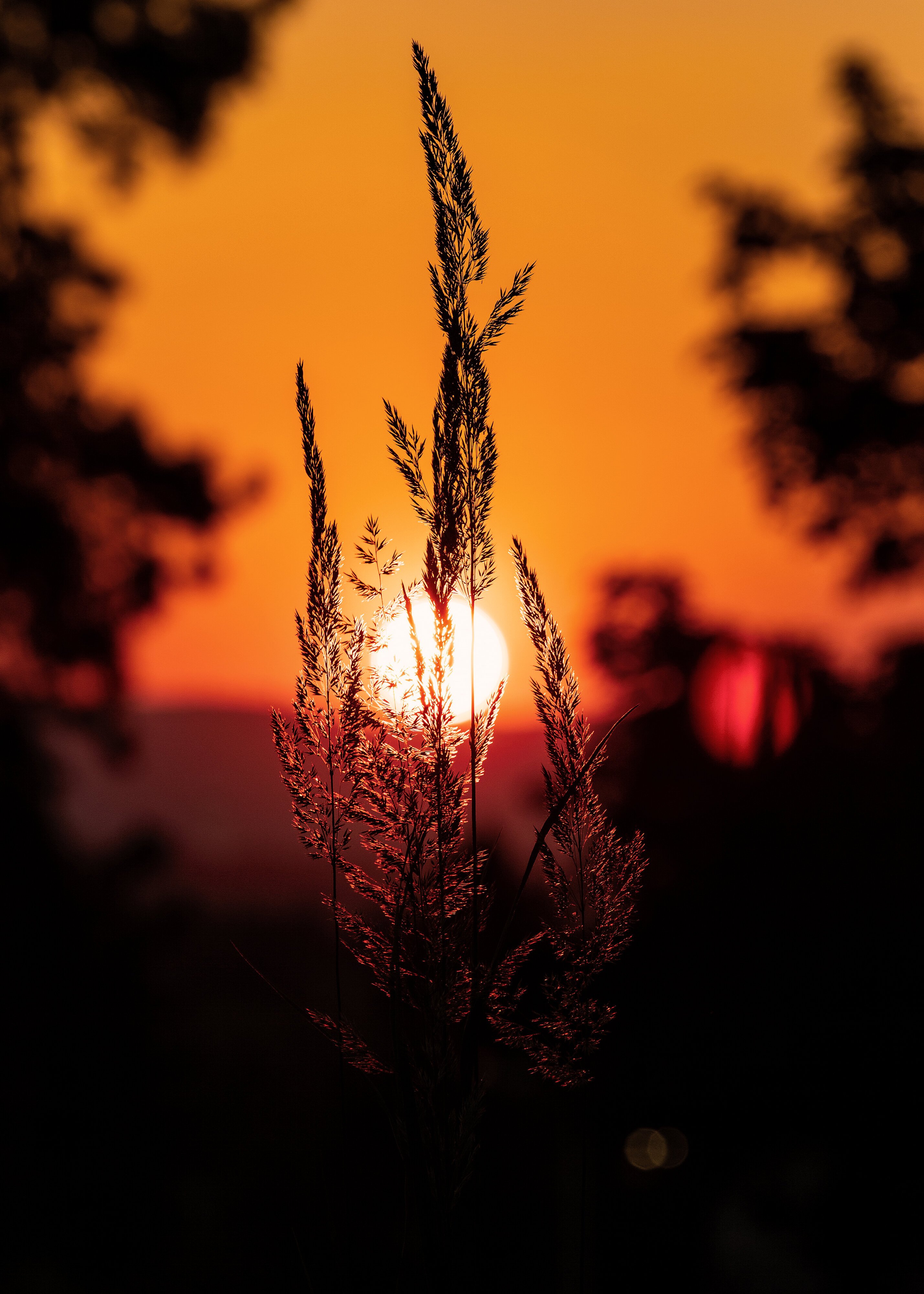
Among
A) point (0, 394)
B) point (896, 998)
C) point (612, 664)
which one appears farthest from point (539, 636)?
point (0, 394)

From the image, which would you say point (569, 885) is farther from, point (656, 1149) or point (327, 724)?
point (656, 1149)

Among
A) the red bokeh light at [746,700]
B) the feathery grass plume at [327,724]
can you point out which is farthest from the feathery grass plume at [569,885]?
the red bokeh light at [746,700]

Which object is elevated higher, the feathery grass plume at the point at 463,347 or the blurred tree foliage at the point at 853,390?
the blurred tree foliage at the point at 853,390

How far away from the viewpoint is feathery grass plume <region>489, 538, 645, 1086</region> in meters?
0.94

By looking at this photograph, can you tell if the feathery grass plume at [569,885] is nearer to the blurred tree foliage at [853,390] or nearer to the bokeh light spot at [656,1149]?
the bokeh light spot at [656,1149]

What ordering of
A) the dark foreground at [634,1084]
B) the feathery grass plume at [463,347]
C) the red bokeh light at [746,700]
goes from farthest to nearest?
the red bokeh light at [746,700] < the dark foreground at [634,1084] < the feathery grass plume at [463,347]

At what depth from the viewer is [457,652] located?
85cm

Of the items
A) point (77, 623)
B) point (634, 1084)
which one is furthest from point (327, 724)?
point (77, 623)

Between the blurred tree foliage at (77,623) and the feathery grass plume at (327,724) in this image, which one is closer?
the feathery grass plume at (327,724)

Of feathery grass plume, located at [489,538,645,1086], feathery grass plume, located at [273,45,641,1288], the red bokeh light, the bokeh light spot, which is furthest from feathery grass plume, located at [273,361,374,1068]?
the red bokeh light

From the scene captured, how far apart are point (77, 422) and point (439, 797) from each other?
9.52 feet

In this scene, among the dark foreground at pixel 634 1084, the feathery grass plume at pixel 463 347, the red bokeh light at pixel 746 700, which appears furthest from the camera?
the red bokeh light at pixel 746 700

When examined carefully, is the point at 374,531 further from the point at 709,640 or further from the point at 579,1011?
the point at 709,640

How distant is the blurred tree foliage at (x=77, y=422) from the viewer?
2902 mm
